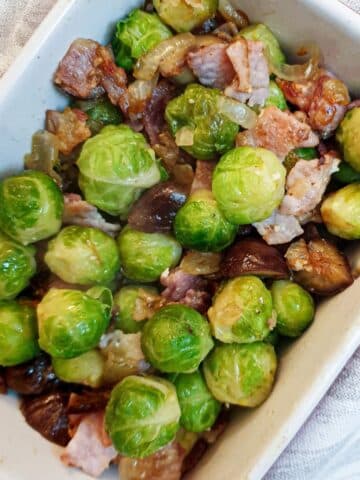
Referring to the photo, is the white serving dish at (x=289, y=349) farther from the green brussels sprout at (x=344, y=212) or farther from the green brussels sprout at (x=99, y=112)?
the green brussels sprout at (x=344, y=212)

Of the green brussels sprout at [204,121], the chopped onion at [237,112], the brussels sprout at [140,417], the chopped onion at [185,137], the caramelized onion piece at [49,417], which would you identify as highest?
the chopped onion at [237,112]

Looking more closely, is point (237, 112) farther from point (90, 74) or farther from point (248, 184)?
point (90, 74)

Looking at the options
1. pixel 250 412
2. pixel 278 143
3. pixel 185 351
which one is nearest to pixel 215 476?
pixel 250 412

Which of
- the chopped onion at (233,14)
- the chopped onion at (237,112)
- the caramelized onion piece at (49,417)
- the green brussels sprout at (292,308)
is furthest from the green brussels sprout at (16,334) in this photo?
the chopped onion at (233,14)

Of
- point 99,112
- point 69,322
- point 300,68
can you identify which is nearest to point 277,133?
point 300,68

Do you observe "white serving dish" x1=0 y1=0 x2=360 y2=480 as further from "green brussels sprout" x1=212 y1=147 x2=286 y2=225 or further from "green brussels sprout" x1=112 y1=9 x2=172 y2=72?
"green brussels sprout" x1=212 y1=147 x2=286 y2=225

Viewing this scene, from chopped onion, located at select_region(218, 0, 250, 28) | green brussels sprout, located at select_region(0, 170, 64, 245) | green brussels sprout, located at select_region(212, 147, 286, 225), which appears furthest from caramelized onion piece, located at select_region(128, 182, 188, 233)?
chopped onion, located at select_region(218, 0, 250, 28)

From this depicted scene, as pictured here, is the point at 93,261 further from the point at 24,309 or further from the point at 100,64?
the point at 100,64
